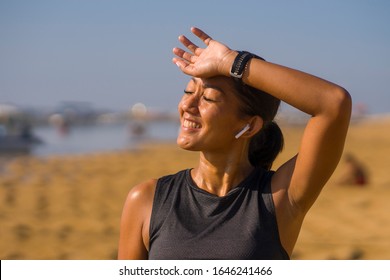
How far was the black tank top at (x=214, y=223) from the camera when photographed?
8.76 feet

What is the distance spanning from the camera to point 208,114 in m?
2.84

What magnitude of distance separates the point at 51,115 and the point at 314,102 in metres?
50.0

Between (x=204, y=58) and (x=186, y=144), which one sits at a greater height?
(x=204, y=58)

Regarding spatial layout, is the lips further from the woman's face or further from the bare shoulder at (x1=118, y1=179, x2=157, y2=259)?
the bare shoulder at (x1=118, y1=179, x2=157, y2=259)

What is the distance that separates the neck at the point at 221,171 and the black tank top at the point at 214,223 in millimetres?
57

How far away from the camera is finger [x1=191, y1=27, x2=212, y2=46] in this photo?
114 inches

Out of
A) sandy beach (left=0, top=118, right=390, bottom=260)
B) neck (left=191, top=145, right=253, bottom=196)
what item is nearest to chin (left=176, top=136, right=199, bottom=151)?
neck (left=191, top=145, right=253, bottom=196)

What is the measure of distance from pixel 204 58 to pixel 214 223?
64cm

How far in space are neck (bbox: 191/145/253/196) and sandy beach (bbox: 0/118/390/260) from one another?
14.6 ft

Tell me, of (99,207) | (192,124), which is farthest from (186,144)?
(99,207)

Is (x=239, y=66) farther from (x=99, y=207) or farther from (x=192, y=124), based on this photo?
(x=99, y=207)

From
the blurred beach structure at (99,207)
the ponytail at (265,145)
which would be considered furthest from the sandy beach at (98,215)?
the ponytail at (265,145)

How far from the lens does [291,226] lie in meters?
2.78
